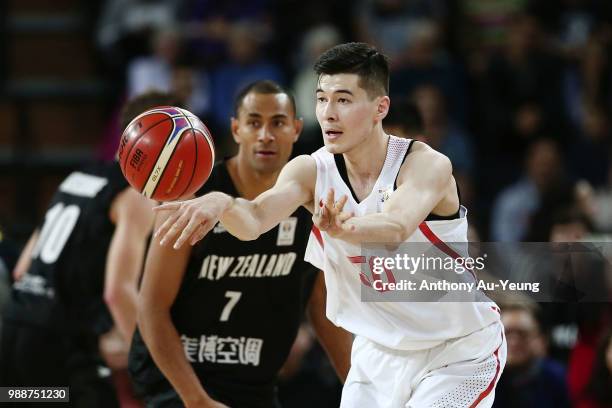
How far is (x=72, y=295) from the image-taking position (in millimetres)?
6582

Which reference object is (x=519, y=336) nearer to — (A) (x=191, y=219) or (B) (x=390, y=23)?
(A) (x=191, y=219)

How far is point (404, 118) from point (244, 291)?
1.84 metres

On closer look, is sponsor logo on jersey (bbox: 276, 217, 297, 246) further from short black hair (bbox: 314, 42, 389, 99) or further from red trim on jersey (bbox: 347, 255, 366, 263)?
short black hair (bbox: 314, 42, 389, 99)

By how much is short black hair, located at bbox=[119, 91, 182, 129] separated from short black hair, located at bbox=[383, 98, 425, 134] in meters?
1.35

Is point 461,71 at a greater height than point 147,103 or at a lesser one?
lesser

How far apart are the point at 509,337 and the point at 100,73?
6566 millimetres

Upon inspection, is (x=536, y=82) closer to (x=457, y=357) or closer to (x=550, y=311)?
(x=550, y=311)

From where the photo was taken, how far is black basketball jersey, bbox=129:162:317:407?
18.1ft

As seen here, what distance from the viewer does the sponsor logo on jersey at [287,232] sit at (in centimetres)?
556

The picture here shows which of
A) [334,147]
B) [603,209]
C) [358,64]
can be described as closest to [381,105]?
[358,64]

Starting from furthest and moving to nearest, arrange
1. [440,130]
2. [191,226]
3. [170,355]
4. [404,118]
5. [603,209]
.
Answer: [440,130]
[603,209]
[404,118]
[170,355]
[191,226]

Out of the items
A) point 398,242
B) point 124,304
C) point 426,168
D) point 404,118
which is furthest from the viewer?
point 404,118

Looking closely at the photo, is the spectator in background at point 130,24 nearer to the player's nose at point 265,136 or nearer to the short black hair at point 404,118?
the short black hair at point 404,118

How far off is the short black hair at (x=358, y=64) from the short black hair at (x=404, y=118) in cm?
189
